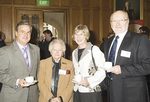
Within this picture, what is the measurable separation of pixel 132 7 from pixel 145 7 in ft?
1.74

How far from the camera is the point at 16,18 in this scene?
10172 millimetres

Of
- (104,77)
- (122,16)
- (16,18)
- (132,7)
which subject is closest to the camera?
(122,16)

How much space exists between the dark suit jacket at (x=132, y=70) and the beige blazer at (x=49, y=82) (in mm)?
650

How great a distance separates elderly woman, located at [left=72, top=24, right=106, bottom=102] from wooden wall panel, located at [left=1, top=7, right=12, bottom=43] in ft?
22.1

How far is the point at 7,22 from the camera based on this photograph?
1009 centimetres

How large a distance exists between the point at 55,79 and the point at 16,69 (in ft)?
1.90

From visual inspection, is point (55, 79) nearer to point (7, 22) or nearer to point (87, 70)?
point (87, 70)

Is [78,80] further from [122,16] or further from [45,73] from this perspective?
[122,16]

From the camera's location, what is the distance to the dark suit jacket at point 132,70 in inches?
129

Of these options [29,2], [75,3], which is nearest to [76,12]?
[75,3]

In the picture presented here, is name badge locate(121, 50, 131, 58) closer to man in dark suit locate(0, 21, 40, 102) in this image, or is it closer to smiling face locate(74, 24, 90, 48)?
smiling face locate(74, 24, 90, 48)

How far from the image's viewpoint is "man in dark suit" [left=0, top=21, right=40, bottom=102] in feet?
11.2

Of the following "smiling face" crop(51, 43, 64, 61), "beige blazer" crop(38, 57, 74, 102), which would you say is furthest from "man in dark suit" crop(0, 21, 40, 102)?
"smiling face" crop(51, 43, 64, 61)


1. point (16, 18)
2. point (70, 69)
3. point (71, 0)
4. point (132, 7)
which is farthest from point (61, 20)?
point (70, 69)
